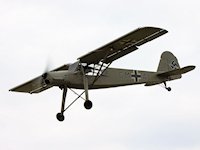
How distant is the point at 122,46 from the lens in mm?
30438

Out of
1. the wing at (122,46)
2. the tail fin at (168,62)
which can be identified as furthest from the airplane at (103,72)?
the tail fin at (168,62)

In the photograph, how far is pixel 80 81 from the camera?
99.2 feet

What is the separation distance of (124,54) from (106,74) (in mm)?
1232

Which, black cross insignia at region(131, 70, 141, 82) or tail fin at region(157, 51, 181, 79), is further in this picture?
tail fin at region(157, 51, 181, 79)

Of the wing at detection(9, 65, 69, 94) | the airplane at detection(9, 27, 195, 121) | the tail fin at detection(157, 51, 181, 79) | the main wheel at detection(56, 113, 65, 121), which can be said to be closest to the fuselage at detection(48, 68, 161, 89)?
the airplane at detection(9, 27, 195, 121)

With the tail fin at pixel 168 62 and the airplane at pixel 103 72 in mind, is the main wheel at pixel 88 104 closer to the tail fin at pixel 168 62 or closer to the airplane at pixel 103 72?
the airplane at pixel 103 72

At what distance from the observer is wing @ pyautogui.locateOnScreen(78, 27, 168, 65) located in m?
28.6

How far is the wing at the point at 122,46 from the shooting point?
28644 millimetres

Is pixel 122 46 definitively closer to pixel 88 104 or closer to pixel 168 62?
pixel 88 104

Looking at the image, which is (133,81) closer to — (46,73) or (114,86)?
(114,86)

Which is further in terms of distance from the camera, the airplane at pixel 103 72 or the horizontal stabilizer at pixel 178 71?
the horizontal stabilizer at pixel 178 71

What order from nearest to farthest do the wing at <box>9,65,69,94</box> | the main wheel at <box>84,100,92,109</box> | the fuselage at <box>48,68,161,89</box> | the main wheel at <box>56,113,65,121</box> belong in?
the main wheel at <box>84,100,92,109</box> < the fuselage at <box>48,68,161,89</box> < the main wheel at <box>56,113,65,121</box> < the wing at <box>9,65,69,94</box>

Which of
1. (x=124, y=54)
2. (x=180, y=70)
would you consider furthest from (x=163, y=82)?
(x=124, y=54)

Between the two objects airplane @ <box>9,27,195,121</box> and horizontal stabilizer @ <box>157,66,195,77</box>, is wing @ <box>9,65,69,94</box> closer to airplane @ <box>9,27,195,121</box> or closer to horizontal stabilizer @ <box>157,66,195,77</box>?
airplane @ <box>9,27,195,121</box>
